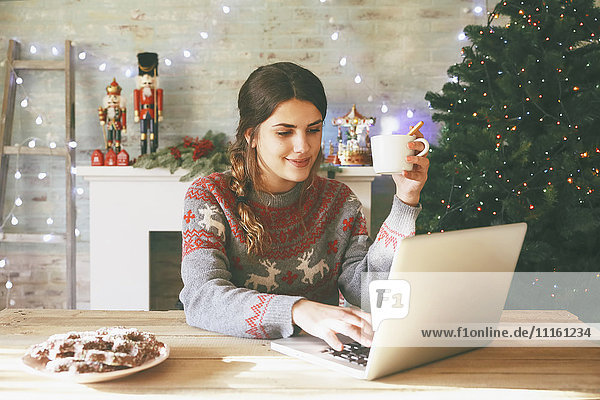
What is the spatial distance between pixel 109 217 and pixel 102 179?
20 centimetres

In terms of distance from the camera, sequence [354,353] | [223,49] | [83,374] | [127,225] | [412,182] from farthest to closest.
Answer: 1. [223,49]
2. [127,225]
3. [412,182]
4. [354,353]
5. [83,374]

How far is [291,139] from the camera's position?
1.43 meters

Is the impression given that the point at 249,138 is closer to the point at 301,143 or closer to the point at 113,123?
the point at 301,143

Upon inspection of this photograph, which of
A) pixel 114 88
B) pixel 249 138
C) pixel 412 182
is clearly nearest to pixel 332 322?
pixel 412 182

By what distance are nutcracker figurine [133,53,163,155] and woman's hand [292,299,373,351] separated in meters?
2.23

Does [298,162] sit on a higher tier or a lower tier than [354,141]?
lower

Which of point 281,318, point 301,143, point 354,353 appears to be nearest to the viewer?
point 354,353

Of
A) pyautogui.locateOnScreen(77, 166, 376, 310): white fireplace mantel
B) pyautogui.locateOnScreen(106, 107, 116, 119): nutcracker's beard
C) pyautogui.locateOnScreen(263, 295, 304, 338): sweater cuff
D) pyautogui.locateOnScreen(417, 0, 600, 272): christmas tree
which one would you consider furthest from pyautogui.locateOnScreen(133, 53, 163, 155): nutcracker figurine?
pyautogui.locateOnScreen(263, 295, 304, 338): sweater cuff

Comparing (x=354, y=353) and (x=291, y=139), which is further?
(x=291, y=139)

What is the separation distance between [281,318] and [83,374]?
0.37m

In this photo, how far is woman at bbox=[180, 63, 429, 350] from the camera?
1318mm

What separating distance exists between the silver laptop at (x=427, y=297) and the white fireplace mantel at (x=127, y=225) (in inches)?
82.2

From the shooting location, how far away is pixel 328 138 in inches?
133

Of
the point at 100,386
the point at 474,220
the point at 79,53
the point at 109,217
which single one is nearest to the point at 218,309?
the point at 100,386
